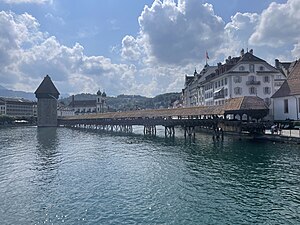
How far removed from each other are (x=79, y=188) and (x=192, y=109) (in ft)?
83.5

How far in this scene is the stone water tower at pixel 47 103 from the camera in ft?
256

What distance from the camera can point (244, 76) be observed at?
42781mm

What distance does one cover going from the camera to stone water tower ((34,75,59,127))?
3073 inches

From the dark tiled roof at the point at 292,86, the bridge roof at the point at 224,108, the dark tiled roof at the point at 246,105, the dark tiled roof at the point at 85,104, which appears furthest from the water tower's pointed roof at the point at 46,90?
the dark tiled roof at the point at 292,86

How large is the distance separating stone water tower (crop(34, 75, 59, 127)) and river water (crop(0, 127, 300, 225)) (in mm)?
Answer: 61096

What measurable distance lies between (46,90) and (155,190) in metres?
75.2

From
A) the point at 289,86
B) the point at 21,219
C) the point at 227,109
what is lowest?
the point at 21,219

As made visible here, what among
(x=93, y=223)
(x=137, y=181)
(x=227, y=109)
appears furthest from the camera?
(x=227, y=109)

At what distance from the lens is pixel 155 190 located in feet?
39.6

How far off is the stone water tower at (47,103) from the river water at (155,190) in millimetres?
A: 61096

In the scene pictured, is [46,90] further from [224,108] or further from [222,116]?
[224,108]

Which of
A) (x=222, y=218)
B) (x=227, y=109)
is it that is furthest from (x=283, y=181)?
(x=227, y=109)

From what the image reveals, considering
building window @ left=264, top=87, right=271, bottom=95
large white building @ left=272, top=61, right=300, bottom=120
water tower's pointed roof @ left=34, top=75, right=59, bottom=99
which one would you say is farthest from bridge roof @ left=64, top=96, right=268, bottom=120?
water tower's pointed roof @ left=34, top=75, right=59, bottom=99

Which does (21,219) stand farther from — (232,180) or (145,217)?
(232,180)
